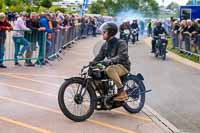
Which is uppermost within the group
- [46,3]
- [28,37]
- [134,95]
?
[46,3]

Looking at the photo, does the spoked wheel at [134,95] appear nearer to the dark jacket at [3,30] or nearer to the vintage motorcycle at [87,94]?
the vintage motorcycle at [87,94]

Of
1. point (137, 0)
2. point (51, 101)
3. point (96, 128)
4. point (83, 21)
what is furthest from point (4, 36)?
point (137, 0)

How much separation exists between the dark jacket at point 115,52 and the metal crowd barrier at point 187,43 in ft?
41.2

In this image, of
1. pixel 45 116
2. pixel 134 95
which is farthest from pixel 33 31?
Result: pixel 45 116

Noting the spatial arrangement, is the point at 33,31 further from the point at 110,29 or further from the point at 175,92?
the point at 110,29

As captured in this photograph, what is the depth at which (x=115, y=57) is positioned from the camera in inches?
343

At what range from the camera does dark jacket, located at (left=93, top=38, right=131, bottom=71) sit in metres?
8.75

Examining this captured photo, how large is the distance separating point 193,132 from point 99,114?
5.85ft

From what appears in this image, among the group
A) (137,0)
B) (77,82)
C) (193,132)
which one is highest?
(137,0)

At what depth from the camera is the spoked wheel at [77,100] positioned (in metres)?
8.31

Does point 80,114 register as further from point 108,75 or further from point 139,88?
point 139,88

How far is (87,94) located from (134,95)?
1.21 meters

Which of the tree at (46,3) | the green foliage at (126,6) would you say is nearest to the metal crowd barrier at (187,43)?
the tree at (46,3)

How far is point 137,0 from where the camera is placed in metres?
96.8
